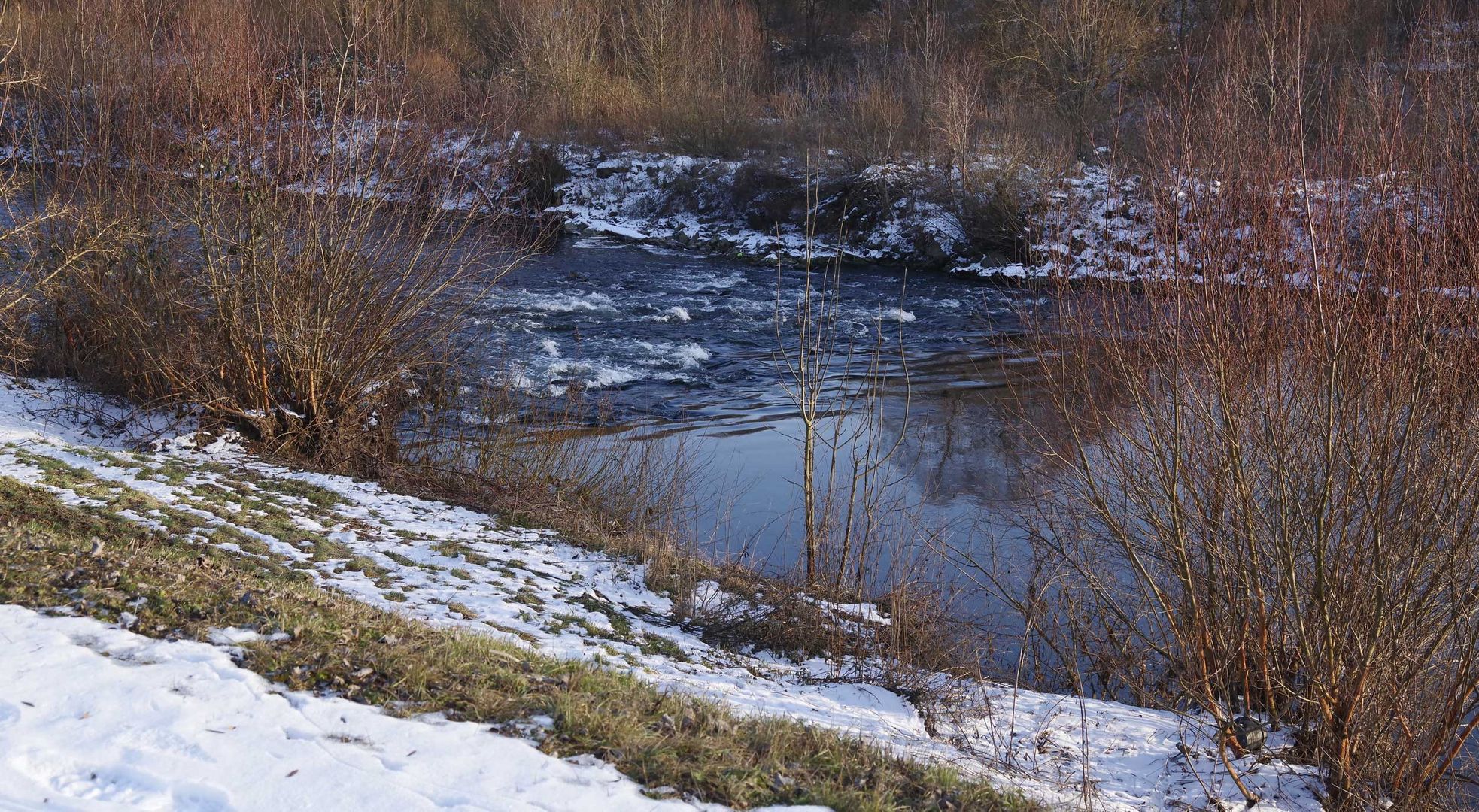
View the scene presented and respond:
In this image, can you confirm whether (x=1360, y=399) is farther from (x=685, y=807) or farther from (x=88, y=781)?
(x=88, y=781)

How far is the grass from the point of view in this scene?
3.98 metres

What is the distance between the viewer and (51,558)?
512 cm

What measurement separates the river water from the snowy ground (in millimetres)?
1929

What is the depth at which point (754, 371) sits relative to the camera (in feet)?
54.0

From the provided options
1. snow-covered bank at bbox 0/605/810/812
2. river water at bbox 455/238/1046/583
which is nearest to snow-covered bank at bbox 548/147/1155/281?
river water at bbox 455/238/1046/583

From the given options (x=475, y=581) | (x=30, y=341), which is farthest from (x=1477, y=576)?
(x=30, y=341)

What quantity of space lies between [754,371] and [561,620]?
10095 millimetres

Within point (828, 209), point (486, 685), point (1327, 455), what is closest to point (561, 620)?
point (486, 685)

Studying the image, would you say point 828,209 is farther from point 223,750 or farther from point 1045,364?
point 223,750

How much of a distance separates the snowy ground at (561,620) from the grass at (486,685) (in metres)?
0.27

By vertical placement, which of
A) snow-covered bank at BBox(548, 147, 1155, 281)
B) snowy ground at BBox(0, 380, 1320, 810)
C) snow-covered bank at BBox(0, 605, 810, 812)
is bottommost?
snowy ground at BBox(0, 380, 1320, 810)

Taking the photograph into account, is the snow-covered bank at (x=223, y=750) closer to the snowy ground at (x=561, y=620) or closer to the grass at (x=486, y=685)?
the snowy ground at (x=561, y=620)

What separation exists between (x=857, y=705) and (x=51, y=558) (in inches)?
169

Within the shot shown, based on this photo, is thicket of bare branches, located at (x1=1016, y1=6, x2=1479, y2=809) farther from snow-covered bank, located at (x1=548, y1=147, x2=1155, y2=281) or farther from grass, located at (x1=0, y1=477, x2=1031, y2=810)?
snow-covered bank, located at (x1=548, y1=147, x2=1155, y2=281)
